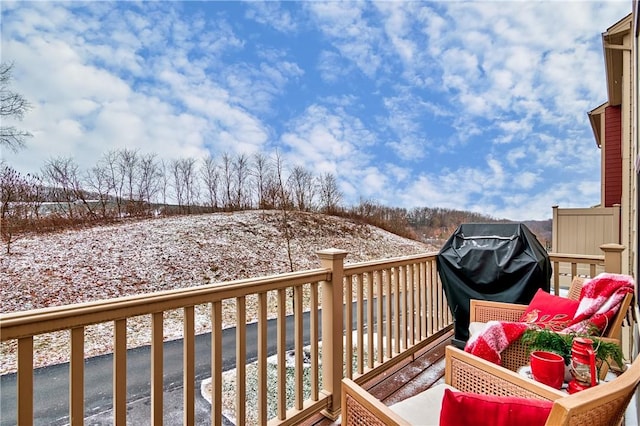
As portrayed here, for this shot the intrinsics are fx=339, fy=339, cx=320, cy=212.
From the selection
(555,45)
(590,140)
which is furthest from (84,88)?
(590,140)

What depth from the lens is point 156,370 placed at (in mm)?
1434

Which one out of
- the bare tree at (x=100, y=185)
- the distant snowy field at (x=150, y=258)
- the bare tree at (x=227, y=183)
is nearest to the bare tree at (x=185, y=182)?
the distant snowy field at (x=150, y=258)

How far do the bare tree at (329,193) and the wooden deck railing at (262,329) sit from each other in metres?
12.4

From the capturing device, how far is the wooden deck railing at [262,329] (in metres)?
1.17

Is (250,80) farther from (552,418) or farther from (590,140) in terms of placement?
(552,418)

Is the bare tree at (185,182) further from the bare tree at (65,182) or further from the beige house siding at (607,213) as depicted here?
the beige house siding at (607,213)

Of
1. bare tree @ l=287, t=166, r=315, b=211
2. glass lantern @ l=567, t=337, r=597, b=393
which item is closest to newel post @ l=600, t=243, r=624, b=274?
glass lantern @ l=567, t=337, r=597, b=393

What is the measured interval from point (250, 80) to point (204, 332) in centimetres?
952

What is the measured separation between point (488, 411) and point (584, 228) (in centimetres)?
666

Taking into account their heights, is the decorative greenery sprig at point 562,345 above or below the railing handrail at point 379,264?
below

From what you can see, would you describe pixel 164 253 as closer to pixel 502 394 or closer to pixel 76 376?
pixel 76 376

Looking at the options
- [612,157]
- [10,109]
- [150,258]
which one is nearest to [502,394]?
[612,157]

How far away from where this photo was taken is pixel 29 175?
9539mm

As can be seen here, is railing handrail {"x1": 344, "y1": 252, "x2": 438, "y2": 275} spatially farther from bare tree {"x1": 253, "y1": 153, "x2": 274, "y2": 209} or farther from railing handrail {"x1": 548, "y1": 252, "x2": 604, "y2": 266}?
bare tree {"x1": 253, "y1": 153, "x2": 274, "y2": 209}
